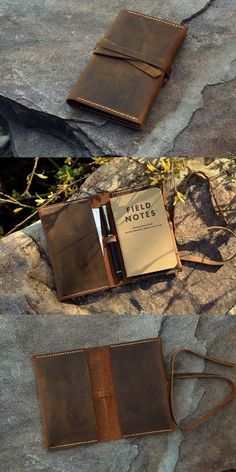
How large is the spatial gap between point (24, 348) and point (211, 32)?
1.90 meters

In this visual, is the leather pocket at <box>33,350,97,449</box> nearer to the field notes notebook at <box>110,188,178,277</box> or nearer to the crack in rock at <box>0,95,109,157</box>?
the field notes notebook at <box>110,188,178,277</box>

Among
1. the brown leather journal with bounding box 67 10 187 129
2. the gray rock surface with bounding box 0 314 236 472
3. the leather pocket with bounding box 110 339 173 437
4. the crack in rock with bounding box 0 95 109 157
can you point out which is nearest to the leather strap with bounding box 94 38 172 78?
the brown leather journal with bounding box 67 10 187 129

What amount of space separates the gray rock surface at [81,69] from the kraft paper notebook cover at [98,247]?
388mm

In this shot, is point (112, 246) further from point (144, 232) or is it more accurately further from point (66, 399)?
point (66, 399)

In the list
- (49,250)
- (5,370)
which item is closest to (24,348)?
(5,370)

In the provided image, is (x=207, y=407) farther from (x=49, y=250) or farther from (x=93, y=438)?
(x=49, y=250)

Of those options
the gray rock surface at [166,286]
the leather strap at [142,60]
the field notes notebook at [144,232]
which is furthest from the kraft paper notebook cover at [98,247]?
the leather strap at [142,60]

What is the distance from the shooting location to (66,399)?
3520mm

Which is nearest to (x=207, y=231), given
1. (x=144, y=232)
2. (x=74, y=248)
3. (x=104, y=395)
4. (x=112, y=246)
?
(x=144, y=232)

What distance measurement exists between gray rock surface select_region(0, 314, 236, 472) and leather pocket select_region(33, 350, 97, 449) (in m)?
0.10

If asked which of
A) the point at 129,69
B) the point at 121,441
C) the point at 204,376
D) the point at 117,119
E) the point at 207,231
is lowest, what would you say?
the point at 121,441

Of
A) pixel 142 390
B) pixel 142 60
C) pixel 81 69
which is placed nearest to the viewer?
pixel 142 390

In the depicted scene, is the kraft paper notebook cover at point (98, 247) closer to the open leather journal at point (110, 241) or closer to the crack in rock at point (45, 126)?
the open leather journal at point (110, 241)

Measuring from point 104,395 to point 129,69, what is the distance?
5.19 feet
